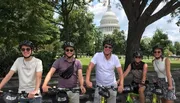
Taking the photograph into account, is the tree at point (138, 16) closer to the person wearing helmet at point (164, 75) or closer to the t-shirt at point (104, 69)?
the person wearing helmet at point (164, 75)

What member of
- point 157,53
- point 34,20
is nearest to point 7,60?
point 157,53

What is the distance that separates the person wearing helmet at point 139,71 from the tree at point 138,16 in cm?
718

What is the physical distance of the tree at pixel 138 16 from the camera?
47.2 ft

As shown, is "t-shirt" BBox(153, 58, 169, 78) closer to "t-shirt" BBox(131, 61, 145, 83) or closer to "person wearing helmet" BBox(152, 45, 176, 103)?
"person wearing helmet" BBox(152, 45, 176, 103)

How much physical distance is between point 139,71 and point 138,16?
789 cm

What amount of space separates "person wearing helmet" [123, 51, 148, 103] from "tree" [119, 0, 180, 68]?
23.6 ft

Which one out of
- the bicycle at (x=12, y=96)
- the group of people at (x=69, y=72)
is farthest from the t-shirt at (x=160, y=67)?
the bicycle at (x=12, y=96)

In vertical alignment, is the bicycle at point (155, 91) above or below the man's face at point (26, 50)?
below

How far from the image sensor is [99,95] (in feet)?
19.9

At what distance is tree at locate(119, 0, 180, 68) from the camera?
1439cm

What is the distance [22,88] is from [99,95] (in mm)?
1564

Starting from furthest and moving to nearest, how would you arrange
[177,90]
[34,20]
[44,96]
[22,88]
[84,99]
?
[34,20] < [177,90] < [84,99] < [44,96] < [22,88]

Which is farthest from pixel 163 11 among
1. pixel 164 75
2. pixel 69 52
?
pixel 69 52

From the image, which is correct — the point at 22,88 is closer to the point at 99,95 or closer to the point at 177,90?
the point at 99,95
